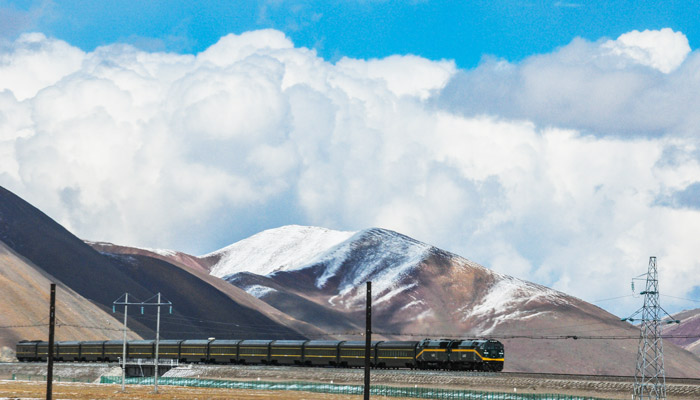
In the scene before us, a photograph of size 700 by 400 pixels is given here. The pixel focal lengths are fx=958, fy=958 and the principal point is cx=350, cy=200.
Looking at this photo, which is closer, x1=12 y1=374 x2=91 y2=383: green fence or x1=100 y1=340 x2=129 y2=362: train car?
x1=12 y1=374 x2=91 y2=383: green fence

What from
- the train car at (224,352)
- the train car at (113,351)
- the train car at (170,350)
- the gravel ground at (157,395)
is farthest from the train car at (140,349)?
the gravel ground at (157,395)

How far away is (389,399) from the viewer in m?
94.1

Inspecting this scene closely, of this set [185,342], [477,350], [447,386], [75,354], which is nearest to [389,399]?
[447,386]

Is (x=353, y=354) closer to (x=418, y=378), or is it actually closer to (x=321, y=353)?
(x=321, y=353)

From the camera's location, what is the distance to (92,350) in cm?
14612

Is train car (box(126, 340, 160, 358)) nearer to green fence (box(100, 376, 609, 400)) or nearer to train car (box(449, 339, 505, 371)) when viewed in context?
green fence (box(100, 376, 609, 400))

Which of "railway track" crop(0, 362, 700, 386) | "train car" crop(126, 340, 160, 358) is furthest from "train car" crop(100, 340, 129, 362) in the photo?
"train car" crop(126, 340, 160, 358)

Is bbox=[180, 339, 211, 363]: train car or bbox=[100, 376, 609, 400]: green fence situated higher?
bbox=[180, 339, 211, 363]: train car

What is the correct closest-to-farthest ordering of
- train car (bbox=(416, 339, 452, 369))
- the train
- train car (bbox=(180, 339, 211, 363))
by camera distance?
1. the train
2. train car (bbox=(416, 339, 452, 369))
3. train car (bbox=(180, 339, 211, 363))

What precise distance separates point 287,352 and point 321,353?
659cm

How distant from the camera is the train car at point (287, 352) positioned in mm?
123981

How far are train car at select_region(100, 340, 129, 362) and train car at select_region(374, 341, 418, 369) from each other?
4377 centimetres

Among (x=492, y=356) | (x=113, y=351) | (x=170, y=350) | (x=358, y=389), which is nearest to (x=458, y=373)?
(x=492, y=356)

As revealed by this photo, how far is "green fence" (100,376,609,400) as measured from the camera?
91.8 metres
